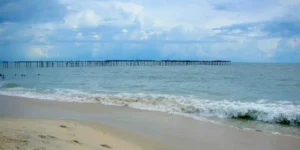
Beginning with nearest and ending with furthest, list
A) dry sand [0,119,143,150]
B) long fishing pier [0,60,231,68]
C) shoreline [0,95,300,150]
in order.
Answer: dry sand [0,119,143,150] < shoreline [0,95,300,150] < long fishing pier [0,60,231,68]

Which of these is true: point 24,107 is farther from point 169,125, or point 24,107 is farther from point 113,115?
point 169,125

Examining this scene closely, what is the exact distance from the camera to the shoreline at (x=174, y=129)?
6.41 metres

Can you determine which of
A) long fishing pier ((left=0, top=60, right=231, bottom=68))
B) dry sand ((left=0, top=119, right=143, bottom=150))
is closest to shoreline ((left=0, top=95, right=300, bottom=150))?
dry sand ((left=0, top=119, right=143, bottom=150))

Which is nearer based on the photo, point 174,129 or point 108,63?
point 174,129

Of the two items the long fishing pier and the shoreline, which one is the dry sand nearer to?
the shoreline

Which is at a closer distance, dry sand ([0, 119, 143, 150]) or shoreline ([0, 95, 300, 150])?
dry sand ([0, 119, 143, 150])

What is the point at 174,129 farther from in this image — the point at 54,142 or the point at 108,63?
the point at 108,63

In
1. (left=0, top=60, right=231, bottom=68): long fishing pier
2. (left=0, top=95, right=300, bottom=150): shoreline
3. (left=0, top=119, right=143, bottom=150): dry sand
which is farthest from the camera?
(left=0, top=60, right=231, bottom=68): long fishing pier

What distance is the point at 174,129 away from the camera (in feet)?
25.6

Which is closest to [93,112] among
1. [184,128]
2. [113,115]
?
[113,115]

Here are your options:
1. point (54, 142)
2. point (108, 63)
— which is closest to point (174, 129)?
point (54, 142)

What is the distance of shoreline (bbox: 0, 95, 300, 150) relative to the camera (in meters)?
6.41

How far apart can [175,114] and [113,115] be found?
2480 millimetres

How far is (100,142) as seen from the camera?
572 centimetres
